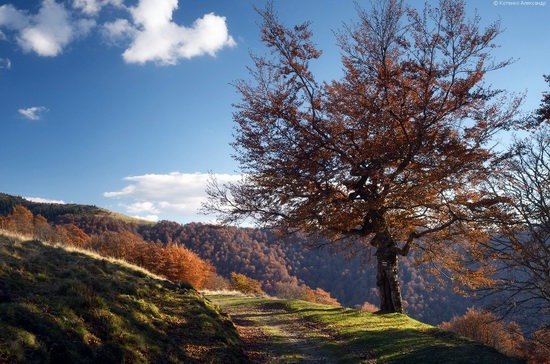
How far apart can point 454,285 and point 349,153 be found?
9942 millimetres

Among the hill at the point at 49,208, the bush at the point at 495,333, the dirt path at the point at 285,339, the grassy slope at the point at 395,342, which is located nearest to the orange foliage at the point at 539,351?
the bush at the point at 495,333

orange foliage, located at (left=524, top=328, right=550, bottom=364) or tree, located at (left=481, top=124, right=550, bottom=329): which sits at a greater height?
tree, located at (left=481, top=124, right=550, bottom=329)

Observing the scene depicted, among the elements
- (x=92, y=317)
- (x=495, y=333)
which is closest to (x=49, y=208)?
(x=495, y=333)

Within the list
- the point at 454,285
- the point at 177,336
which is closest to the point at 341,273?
the point at 454,285

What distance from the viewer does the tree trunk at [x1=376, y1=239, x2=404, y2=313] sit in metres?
19.8

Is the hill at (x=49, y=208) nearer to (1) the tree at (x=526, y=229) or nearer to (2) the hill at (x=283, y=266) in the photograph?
(2) the hill at (x=283, y=266)

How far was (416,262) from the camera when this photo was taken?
2038cm

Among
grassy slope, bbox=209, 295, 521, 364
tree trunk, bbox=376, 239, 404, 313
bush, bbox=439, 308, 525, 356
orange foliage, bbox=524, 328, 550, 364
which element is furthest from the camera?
tree trunk, bbox=376, 239, 404, 313

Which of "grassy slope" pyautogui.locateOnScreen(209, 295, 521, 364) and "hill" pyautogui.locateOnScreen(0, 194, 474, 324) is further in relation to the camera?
"hill" pyautogui.locateOnScreen(0, 194, 474, 324)

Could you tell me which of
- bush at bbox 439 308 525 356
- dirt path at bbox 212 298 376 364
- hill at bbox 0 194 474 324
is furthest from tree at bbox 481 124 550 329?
hill at bbox 0 194 474 324

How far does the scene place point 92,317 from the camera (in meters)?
8.78

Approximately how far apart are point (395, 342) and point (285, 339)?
434cm

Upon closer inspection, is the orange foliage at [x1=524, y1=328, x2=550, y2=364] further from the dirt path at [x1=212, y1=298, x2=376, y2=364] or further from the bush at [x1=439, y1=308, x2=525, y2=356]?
the dirt path at [x1=212, y1=298, x2=376, y2=364]

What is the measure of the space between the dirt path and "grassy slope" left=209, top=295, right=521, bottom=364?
0.91 ft
